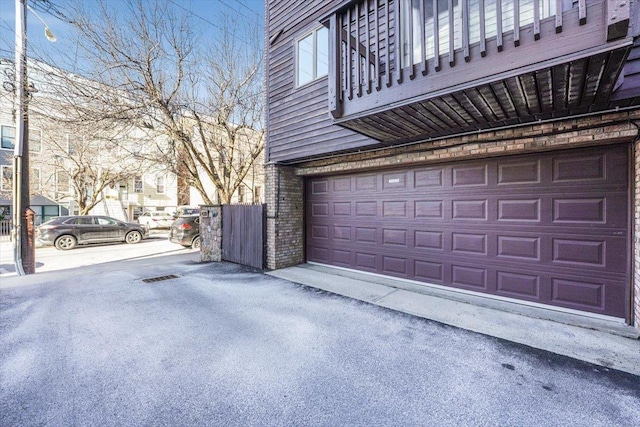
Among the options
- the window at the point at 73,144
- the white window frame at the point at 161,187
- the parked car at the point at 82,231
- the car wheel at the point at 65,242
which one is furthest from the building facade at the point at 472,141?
the white window frame at the point at 161,187

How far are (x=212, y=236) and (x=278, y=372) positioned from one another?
6151 mm

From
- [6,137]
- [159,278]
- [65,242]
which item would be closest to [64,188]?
[6,137]

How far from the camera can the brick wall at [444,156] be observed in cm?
338

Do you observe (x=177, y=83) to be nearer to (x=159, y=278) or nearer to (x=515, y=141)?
(x=159, y=278)

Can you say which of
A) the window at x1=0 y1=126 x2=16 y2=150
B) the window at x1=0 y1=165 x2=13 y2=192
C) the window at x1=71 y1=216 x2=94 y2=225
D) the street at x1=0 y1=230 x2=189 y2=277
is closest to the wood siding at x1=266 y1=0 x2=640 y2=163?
the street at x1=0 y1=230 x2=189 y2=277

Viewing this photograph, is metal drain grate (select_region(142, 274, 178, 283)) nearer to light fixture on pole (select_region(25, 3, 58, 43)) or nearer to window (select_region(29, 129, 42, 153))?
light fixture on pole (select_region(25, 3, 58, 43))

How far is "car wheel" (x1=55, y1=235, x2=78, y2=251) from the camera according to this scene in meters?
10.7

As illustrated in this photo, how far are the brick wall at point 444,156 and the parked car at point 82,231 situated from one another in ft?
30.0

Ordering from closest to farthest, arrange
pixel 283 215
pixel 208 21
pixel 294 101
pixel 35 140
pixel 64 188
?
pixel 294 101 < pixel 283 215 < pixel 208 21 < pixel 35 140 < pixel 64 188

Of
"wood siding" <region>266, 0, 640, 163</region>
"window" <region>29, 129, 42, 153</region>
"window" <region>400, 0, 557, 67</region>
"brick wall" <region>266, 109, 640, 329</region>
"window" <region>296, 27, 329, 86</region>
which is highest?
"window" <region>29, 129, 42, 153</region>

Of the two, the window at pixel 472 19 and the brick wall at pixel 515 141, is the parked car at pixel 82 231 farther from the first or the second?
the window at pixel 472 19

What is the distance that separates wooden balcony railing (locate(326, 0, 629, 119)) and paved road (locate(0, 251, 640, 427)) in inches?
107

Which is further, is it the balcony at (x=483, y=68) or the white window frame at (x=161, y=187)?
the white window frame at (x=161, y=187)

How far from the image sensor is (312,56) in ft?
19.4
